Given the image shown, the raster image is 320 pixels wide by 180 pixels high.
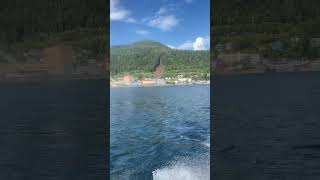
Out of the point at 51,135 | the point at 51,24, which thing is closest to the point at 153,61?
the point at 51,24

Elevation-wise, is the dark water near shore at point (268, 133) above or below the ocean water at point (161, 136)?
above

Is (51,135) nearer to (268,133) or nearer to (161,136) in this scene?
(161,136)

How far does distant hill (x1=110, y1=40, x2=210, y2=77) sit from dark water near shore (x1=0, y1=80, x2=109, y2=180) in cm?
619

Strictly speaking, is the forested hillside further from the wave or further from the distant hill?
the wave

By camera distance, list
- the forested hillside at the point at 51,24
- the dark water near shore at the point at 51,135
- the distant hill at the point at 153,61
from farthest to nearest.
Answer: the distant hill at the point at 153,61
the forested hillside at the point at 51,24
the dark water near shore at the point at 51,135

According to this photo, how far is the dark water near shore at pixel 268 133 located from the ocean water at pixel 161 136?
113 cm

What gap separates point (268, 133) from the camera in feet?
57.8

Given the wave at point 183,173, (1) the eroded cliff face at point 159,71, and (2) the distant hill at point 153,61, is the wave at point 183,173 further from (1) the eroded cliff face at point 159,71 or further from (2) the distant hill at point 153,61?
(1) the eroded cliff face at point 159,71

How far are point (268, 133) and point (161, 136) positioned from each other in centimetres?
742

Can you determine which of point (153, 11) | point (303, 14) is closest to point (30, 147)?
point (303, 14)

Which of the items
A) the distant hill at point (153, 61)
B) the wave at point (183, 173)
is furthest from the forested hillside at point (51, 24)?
the wave at point (183, 173)

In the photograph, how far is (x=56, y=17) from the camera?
29.8 metres

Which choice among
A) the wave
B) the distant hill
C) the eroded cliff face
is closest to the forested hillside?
the distant hill

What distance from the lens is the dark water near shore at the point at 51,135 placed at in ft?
39.4
